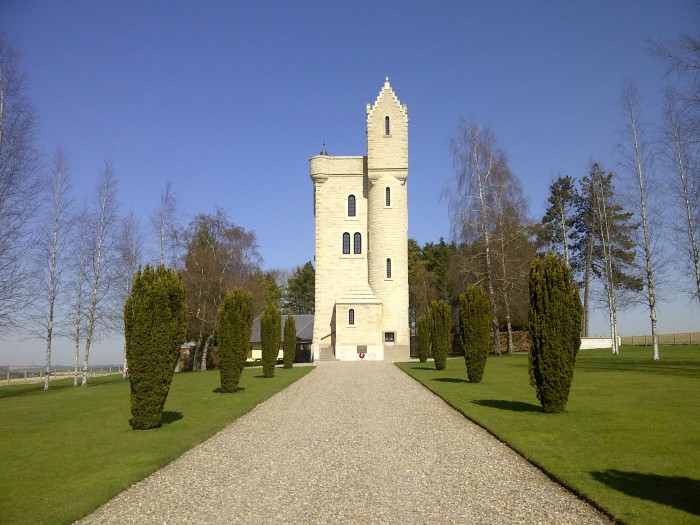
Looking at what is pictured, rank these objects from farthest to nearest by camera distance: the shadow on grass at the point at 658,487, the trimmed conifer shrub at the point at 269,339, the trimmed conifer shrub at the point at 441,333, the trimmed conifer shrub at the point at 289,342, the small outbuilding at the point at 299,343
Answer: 1. the small outbuilding at the point at 299,343
2. the trimmed conifer shrub at the point at 289,342
3. the trimmed conifer shrub at the point at 441,333
4. the trimmed conifer shrub at the point at 269,339
5. the shadow on grass at the point at 658,487

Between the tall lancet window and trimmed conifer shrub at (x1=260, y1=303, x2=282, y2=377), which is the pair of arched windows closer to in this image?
the tall lancet window

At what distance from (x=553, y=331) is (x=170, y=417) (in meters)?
8.55

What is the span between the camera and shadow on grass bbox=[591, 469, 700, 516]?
5.71 metres

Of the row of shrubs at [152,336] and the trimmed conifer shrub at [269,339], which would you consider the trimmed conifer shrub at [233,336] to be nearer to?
the trimmed conifer shrub at [269,339]

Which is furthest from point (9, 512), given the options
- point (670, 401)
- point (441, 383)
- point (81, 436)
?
point (441, 383)

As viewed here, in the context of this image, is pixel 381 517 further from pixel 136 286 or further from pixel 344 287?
pixel 344 287

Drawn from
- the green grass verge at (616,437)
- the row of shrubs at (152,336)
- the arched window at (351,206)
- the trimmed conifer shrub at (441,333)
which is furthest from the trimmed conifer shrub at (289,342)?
the row of shrubs at (152,336)

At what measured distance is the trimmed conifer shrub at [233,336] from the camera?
1825cm

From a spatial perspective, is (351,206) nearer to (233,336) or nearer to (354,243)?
(354,243)

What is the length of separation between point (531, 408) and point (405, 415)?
111 inches

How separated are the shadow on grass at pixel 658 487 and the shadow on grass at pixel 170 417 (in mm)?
8570

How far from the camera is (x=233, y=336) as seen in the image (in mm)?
18750

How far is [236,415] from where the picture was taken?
42.3ft

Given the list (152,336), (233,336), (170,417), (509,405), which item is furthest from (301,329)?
(152,336)
